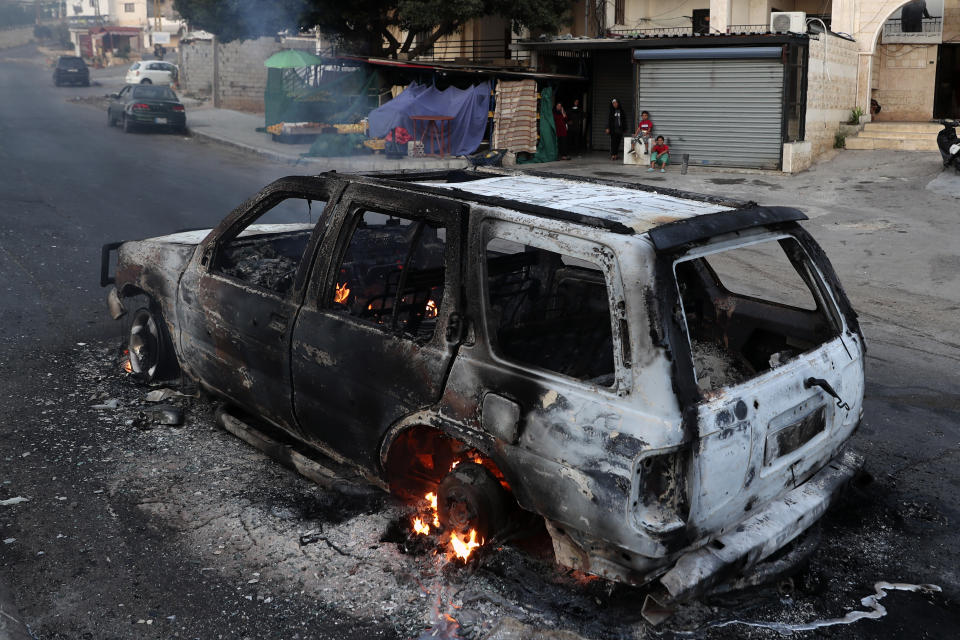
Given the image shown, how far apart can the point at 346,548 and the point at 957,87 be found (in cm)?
2964

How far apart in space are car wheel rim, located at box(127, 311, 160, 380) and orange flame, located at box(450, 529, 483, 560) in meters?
3.00

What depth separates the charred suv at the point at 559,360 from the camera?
122 inches

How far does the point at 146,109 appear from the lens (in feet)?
80.7

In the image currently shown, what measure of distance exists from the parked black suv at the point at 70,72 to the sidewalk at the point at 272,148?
14.1 meters

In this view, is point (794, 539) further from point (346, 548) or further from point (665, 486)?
point (346, 548)

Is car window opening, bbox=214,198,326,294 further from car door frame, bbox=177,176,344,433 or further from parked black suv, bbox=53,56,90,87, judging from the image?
parked black suv, bbox=53,56,90,87

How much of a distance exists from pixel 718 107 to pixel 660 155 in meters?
1.92

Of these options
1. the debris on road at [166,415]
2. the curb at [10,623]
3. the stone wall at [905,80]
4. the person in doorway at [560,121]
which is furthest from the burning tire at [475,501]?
the stone wall at [905,80]

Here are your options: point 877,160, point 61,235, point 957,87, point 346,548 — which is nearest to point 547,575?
point 346,548

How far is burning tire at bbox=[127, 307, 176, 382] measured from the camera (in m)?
5.69

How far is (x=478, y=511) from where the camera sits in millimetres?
3551

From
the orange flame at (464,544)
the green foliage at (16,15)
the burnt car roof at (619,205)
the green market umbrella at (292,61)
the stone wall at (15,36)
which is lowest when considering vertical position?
the orange flame at (464,544)

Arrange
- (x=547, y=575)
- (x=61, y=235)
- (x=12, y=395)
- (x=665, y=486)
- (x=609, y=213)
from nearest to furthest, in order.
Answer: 1. (x=665, y=486)
2. (x=609, y=213)
3. (x=547, y=575)
4. (x=12, y=395)
5. (x=61, y=235)

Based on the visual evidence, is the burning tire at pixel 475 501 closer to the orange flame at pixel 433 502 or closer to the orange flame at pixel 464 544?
the orange flame at pixel 464 544
